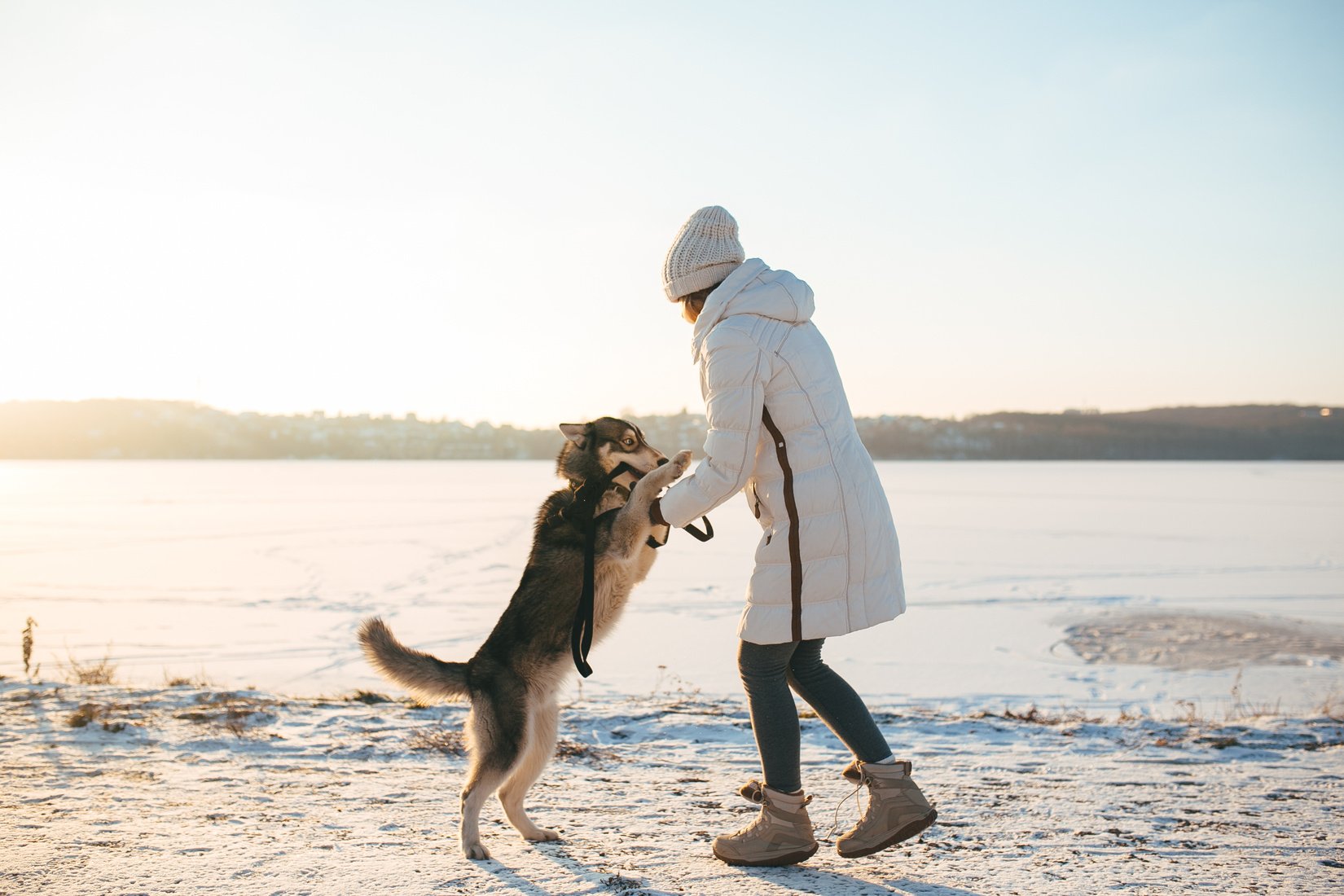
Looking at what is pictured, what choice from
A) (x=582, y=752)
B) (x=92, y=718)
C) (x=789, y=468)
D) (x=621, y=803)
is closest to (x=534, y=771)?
(x=621, y=803)

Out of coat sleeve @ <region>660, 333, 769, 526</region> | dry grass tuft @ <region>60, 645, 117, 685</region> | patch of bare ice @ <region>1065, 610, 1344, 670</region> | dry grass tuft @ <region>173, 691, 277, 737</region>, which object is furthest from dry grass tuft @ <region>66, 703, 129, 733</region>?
patch of bare ice @ <region>1065, 610, 1344, 670</region>

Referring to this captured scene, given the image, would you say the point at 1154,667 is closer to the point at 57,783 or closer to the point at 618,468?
the point at 618,468

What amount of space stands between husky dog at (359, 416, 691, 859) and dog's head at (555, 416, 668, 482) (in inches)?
10.3

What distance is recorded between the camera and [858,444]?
3.64m

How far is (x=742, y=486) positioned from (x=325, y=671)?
727 centimetres

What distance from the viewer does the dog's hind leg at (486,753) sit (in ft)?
12.7

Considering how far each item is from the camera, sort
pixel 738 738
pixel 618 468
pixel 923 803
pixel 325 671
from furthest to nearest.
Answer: pixel 325 671 < pixel 738 738 < pixel 618 468 < pixel 923 803

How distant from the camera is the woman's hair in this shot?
12.0 ft

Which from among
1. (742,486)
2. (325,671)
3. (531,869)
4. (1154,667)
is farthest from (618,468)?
(1154,667)

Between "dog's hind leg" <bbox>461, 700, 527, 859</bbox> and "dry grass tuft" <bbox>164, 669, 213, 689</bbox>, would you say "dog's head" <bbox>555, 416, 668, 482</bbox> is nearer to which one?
"dog's hind leg" <bbox>461, 700, 527, 859</bbox>

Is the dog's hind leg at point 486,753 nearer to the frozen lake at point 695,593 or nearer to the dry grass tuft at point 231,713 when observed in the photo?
the dry grass tuft at point 231,713

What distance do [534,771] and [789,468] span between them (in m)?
1.81

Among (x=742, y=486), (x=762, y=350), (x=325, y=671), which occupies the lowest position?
(x=325, y=671)

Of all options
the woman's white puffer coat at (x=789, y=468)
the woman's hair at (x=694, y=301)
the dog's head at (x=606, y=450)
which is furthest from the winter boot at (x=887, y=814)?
the woman's hair at (x=694, y=301)
